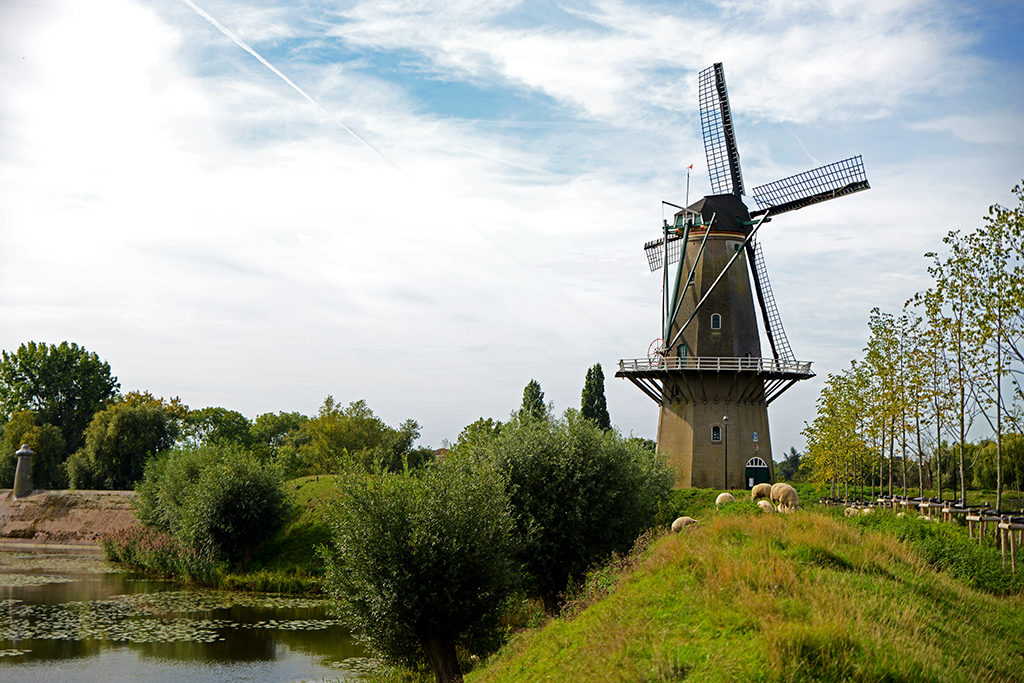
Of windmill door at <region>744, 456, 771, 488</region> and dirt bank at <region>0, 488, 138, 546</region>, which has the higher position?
windmill door at <region>744, 456, 771, 488</region>

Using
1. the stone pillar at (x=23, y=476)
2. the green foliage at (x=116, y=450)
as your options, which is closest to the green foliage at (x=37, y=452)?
the green foliage at (x=116, y=450)

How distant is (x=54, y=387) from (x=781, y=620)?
78.4m

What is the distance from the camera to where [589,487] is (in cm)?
2458

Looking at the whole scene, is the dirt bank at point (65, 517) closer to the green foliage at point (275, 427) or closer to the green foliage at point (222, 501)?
the green foliage at point (222, 501)

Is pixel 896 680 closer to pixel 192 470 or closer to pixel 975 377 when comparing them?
pixel 975 377

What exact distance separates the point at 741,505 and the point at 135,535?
1244 inches

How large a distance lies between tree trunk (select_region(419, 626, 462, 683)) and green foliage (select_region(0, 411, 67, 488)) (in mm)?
56851

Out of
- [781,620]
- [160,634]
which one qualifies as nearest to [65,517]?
[160,634]

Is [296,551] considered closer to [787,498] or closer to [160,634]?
[160,634]

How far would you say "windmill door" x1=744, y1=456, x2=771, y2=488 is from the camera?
4138 cm

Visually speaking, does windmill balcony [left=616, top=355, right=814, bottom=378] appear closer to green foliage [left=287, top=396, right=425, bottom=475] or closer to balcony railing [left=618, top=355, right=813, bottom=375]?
balcony railing [left=618, top=355, right=813, bottom=375]

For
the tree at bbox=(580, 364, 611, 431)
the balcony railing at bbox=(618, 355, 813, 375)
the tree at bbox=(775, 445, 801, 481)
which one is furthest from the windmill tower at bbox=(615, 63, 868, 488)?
the tree at bbox=(775, 445, 801, 481)

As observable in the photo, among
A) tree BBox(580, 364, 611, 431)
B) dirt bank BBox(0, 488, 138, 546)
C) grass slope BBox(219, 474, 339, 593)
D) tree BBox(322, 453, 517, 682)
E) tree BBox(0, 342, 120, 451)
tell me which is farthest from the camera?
tree BBox(0, 342, 120, 451)

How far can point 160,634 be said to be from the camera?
997 inches
